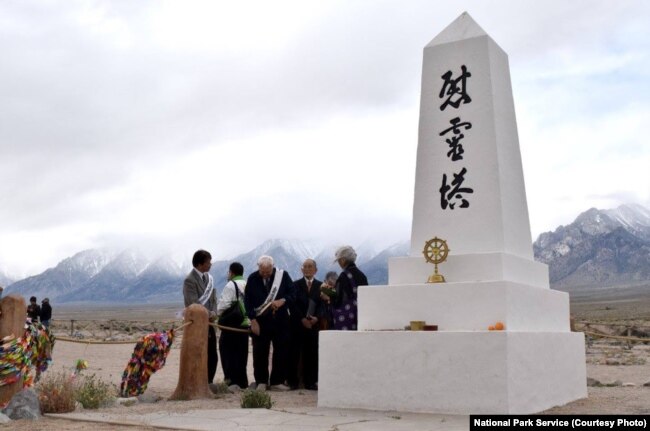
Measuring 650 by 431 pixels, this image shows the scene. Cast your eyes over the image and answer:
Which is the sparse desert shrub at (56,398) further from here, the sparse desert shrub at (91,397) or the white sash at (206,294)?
the white sash at (206,294)

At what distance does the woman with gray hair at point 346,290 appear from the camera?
31.5 feet

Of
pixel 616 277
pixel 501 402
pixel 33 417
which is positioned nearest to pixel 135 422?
pixel 33 417

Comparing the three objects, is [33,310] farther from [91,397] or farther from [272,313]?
[91,397]

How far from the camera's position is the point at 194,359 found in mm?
9312

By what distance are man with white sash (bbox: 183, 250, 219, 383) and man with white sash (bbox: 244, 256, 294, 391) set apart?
54cm

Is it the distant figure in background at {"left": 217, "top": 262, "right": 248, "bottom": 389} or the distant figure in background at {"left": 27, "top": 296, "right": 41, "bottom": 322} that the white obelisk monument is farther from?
the distant figure in background at {"left": 27, "top": 296, "right": 41, "bottom": 322}

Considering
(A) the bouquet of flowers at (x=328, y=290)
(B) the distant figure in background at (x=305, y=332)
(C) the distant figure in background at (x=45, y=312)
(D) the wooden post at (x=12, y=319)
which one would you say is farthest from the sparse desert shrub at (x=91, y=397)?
(C) the distant figure in background at (x=45, y=312)

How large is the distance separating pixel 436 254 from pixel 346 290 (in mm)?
1706

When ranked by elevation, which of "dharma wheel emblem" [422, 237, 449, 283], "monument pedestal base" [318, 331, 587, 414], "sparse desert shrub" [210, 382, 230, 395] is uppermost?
"dharma wheel emblem" [422, 237, 449, 283]

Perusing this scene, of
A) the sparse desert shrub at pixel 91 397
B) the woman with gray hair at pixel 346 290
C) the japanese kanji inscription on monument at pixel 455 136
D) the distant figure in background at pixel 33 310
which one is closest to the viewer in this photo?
the sparse desert shrub at pixel 91 397

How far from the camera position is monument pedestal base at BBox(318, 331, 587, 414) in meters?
7.47

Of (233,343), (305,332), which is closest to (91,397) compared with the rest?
(233,343)

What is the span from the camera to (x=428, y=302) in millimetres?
8281

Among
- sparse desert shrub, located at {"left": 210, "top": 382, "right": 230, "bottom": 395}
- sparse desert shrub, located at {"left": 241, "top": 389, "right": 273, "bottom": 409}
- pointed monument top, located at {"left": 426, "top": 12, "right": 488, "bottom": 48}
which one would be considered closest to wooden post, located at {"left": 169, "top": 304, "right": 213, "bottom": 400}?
sparse desert shrub, located at {"left": 210, "top": 382, "right": 230, "bottom": 395}
